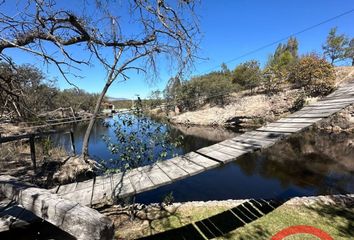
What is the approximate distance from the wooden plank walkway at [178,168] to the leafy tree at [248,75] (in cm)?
1965

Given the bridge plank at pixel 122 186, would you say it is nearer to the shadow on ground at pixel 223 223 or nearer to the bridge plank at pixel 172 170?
the bridge plank at pixel 172 170

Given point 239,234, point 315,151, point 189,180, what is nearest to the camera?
point 239,234

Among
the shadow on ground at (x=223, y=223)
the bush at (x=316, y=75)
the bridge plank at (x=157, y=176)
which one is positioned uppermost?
the bush at (x=316, y=75)

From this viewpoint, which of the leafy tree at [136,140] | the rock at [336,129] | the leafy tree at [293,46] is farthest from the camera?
the leafy tree at [293,46]

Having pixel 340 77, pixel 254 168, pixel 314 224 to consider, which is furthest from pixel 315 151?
pixel 340 77

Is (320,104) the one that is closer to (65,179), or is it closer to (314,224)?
(314,224)

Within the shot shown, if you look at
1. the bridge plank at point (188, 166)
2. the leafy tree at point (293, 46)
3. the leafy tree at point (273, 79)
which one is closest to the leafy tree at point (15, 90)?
the bridge plank at point (188, 166)

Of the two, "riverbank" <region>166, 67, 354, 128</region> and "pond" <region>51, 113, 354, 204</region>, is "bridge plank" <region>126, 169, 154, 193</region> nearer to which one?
"pond" <region>51, 113, 354, 204</region>

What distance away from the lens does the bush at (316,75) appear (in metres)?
17.1

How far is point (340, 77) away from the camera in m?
19.1

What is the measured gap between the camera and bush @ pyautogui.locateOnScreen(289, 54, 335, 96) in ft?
56.1

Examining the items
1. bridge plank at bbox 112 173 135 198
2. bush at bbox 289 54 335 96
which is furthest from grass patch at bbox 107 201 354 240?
bush at bbox 289 54 335 96

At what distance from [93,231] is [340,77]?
2289 cm

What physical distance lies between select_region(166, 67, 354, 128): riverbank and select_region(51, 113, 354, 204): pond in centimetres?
674
